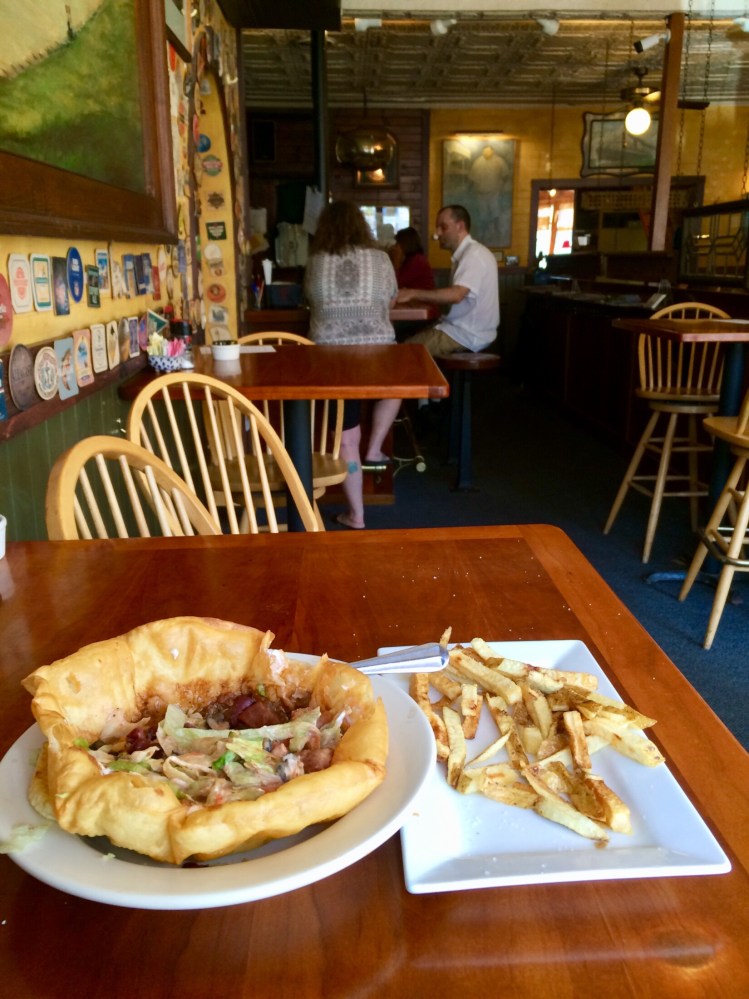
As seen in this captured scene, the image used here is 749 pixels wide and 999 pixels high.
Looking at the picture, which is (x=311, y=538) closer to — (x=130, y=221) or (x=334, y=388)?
(x=334, y=388)

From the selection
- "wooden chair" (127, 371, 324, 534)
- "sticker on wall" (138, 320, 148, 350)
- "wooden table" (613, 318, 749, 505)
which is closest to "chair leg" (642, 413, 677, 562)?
"wooden table" (613, 318, 749, 505)

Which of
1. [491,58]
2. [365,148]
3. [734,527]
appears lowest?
[734,527]

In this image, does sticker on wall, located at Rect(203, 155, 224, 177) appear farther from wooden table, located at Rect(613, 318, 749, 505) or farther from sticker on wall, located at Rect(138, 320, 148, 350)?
wooden table, located at Rect(613, 318, 749, 505)

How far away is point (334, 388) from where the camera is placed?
2344mm

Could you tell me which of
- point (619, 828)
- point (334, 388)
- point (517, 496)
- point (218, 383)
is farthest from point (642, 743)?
point (517, 496)

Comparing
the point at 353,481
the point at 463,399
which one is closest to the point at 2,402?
the point at 353,481

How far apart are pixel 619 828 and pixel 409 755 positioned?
5.9 inches

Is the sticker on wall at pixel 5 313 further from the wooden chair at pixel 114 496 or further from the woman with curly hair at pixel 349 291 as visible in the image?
the woman with curly hair at pixel 349 291

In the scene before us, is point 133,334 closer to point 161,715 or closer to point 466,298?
point 161,715

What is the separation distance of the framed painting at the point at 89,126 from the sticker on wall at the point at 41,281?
0.08m

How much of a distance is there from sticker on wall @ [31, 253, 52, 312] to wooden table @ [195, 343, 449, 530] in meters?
0.68

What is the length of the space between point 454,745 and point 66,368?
1543mm

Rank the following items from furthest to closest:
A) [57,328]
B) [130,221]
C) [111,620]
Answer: [130,221] < [57,328] < [111,620]

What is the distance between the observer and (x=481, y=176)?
30.7 feet
